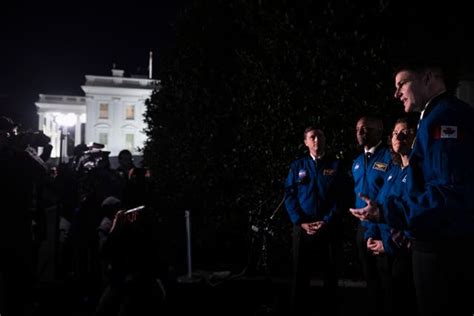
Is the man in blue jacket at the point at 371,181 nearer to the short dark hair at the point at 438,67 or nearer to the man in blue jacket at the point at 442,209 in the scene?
the short dark hair at the point at 438,67

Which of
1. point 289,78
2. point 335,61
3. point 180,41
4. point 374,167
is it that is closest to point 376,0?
point 335,61

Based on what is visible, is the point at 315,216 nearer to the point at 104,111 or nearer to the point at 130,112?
the point at 130,112

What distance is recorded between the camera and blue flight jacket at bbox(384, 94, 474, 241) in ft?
7.35

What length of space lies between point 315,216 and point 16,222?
354cm

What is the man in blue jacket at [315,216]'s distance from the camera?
5238 millimetres

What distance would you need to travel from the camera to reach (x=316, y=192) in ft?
17.3

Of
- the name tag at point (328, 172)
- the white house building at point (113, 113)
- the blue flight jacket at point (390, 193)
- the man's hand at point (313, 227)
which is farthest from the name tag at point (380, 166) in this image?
the white house building at point (113, 113)

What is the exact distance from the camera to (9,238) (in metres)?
4.79

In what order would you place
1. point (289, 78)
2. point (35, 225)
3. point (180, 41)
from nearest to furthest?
point (35, 225) → point (289, 78) → point (180, 41)

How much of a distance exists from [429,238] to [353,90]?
13.1 ft

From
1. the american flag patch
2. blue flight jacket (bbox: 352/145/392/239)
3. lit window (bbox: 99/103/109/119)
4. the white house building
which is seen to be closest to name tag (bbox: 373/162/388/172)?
blue flight jacket (bbox: 352/145/392/239)

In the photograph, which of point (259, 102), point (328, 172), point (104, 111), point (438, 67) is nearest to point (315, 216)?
point (328, 172)

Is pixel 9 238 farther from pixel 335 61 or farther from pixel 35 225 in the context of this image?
pixel 335 61

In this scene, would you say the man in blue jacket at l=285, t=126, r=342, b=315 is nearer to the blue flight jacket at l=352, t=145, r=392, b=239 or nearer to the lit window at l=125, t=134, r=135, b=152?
the blue flight jacket at l=352, t=145, r=392, b=239
